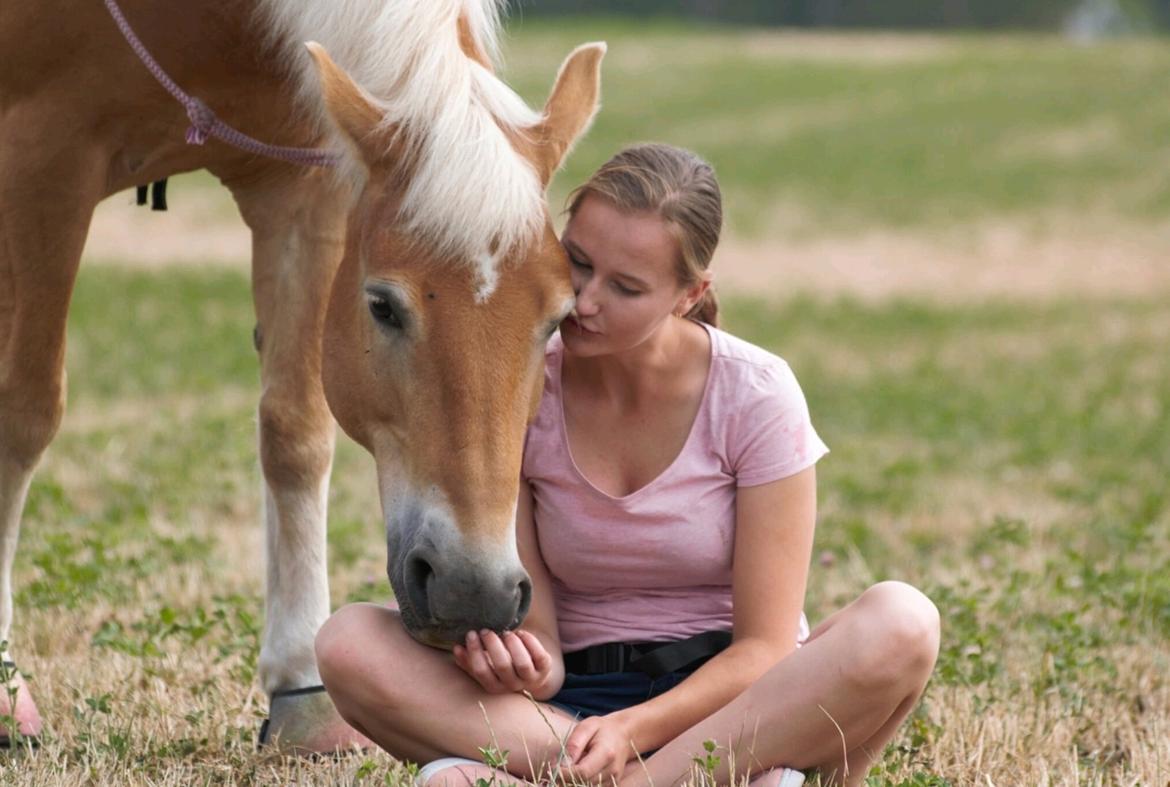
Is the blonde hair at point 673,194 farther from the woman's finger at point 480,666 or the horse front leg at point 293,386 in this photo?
the horse front leg at point 293,386

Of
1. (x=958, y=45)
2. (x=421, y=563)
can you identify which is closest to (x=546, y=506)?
(x=421, y=563)

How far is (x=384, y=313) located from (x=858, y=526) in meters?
3.51

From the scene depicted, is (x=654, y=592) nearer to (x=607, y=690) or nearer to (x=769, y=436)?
(x=607, y=690)

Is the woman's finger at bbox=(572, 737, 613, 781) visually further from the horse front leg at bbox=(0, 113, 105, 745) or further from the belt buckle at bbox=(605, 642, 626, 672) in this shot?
the horse front leg at bbox=(0, 113, 105, 745)

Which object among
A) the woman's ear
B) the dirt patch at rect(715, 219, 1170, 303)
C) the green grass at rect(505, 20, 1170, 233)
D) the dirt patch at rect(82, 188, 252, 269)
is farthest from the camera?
the green grass at rect(505, 20, 1170, 233)

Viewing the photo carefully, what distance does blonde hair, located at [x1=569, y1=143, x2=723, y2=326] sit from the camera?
119 inches

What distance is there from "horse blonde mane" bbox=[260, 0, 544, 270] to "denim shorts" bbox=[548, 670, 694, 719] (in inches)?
35.2

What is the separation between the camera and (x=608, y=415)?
327cm

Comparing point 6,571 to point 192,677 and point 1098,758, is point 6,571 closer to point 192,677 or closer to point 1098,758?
point 192,677

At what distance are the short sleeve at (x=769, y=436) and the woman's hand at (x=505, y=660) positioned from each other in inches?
21.1

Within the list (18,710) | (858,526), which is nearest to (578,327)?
(18,710)

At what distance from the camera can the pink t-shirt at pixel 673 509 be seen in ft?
10.5

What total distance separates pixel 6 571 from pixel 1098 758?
104 inches

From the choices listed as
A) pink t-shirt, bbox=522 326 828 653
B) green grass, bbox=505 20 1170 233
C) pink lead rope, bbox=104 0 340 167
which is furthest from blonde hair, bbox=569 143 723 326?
green grass, bbox=505 20 1170 233
